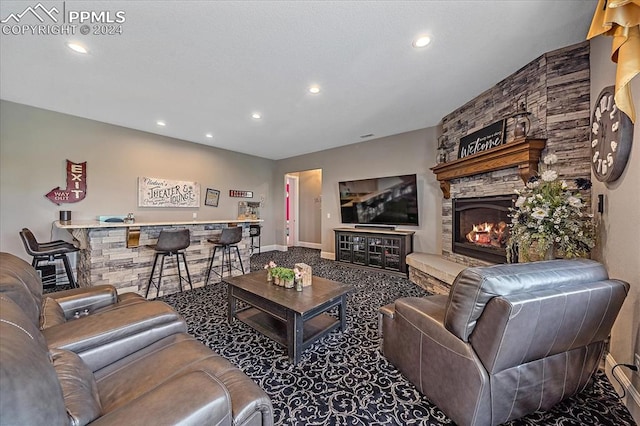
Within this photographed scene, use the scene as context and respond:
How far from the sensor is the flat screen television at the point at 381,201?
188 inches

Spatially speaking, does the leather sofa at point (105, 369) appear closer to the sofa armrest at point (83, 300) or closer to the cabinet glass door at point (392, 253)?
the sofa armrest at point (83, 300)

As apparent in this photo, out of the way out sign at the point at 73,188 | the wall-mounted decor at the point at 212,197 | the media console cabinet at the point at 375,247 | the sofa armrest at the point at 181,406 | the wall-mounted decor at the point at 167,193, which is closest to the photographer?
the sofa armrest at the point at 181,406

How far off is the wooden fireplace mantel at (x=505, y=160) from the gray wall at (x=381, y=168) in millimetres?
925

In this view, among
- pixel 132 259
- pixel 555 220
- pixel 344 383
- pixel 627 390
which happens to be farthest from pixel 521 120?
pixel 132 259

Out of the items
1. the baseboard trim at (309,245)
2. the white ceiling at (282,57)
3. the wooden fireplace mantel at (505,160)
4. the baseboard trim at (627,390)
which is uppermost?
the white ceiling at (282,57)

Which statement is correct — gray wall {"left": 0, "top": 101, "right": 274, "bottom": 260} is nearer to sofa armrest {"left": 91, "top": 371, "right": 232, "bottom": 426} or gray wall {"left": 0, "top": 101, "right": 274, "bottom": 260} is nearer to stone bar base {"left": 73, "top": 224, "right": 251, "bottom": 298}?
stone bar base {"left": 73, "top": 224, "right": 251, "bottom": 298}

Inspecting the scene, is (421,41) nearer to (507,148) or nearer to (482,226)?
(507,148)

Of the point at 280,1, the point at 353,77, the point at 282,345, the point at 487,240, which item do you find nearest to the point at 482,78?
the point at 353,77

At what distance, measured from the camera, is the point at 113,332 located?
1.34m

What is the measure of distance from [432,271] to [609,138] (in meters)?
2.29

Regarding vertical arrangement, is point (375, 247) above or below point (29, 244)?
below

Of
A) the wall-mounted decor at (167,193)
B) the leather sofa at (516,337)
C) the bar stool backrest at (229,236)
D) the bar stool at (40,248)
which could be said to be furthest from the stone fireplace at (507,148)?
the bar stool at (40,248)

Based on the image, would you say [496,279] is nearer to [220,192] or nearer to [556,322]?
[556,322]

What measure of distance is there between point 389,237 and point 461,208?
1.37 meters
